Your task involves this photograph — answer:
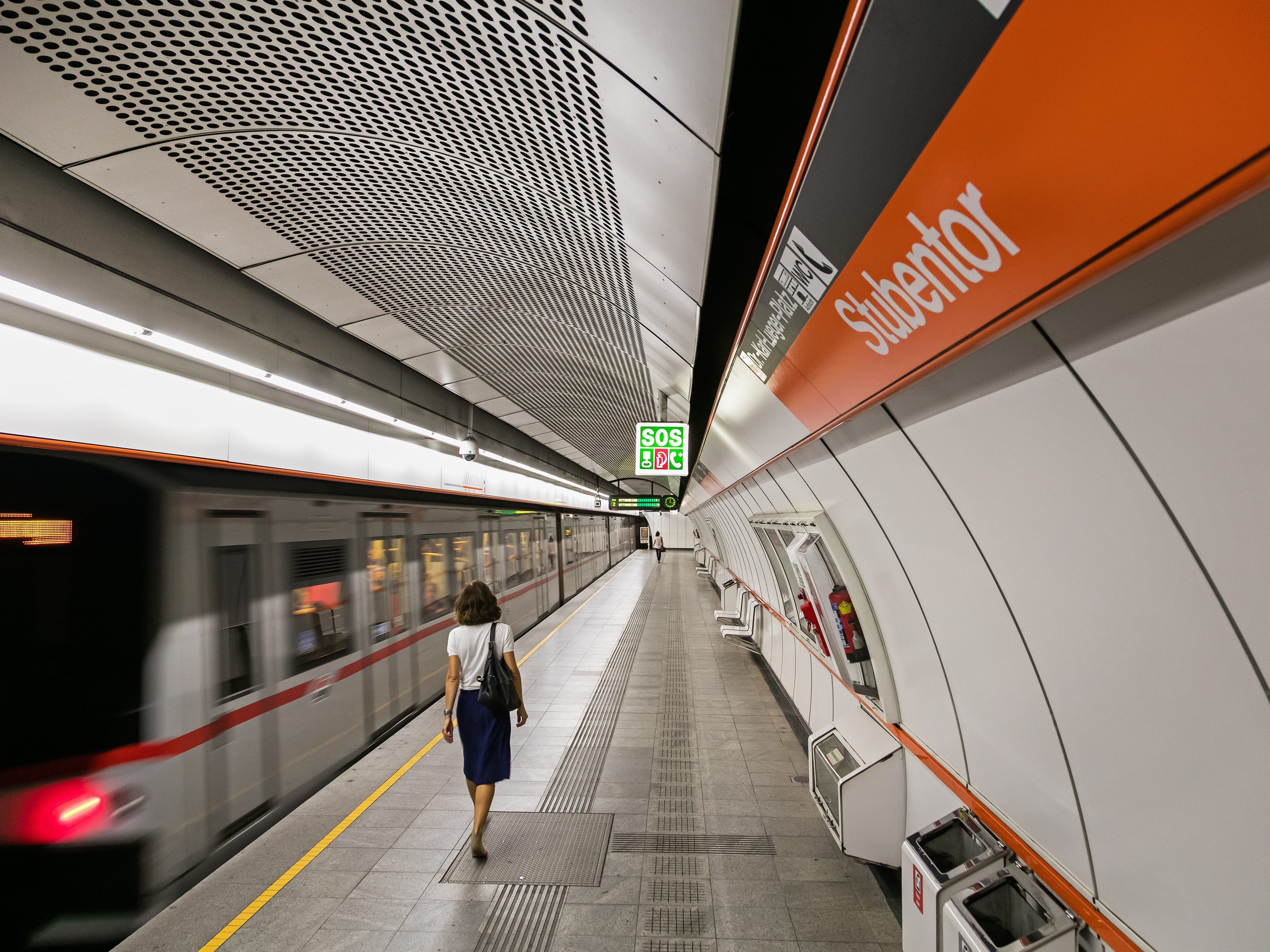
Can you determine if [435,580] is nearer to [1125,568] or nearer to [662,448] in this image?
[662,448]

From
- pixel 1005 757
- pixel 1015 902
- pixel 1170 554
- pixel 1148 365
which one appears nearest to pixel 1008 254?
pixel 1148 365

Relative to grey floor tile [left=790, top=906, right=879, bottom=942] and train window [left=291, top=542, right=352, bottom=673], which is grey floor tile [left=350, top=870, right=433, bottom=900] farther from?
grey floor tile [left=790, top=906, right=879, bottom=942]

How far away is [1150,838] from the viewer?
1638 millimetres

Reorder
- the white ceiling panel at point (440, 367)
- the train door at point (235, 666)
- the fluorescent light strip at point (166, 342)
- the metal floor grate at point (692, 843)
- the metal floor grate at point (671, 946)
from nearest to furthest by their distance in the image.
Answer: the fluorescent light strip at point (166, 342), the metal floor grate at point (671, 946), the train door at point (235, 666), the metal floor grate at point (692, 843), the white ceiling panel at point (440, 367)

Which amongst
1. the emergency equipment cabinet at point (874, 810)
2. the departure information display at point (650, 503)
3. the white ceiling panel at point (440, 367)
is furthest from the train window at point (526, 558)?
Result: the departure information display at point (650, 503)

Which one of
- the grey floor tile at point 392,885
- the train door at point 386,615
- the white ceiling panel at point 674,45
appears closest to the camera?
the white ceiling panel at point 674,45

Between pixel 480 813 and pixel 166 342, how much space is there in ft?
11.3

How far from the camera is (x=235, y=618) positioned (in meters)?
3.70

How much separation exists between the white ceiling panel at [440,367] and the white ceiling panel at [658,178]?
3.41 m

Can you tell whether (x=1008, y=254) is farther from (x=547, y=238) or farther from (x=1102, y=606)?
(x=547, y=238)

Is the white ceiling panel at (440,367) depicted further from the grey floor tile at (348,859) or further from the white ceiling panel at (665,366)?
the grey floor tile at (348,859)

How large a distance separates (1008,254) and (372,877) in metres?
4.35

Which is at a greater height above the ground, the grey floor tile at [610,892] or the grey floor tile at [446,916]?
the grey floor tile at [446,916]

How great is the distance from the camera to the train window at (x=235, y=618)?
3570 mm
